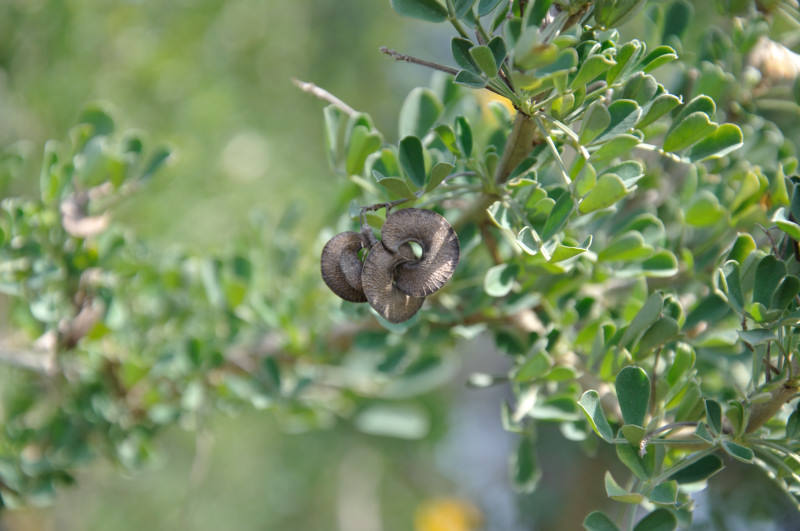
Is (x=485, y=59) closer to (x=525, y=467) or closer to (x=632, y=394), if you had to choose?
(x=632, y=394)

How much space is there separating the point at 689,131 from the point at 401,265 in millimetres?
220

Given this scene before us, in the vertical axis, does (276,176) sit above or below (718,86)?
below

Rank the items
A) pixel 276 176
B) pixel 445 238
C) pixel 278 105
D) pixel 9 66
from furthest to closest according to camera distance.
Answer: pixel 278 105 → pixel 276 176 → pixel 9 66 → pixel 445 238

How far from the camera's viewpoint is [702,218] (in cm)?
59

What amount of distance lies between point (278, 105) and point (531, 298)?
1.32m

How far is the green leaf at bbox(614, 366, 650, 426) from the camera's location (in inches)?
18.1

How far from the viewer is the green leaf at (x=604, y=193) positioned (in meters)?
0.42

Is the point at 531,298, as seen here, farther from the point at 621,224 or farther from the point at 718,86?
the point at 718,86

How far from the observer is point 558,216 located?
1.49ft

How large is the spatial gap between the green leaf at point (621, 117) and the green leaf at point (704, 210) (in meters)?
0.18

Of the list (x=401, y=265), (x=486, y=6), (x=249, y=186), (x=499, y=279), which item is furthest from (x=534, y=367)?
(x=249, y=186)

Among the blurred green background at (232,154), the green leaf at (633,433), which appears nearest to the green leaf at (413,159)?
the green leaf at (633,433)

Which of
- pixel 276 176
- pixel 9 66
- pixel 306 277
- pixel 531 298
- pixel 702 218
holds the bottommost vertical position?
pixel 276 176

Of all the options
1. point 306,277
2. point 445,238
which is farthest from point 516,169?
point 306,277
